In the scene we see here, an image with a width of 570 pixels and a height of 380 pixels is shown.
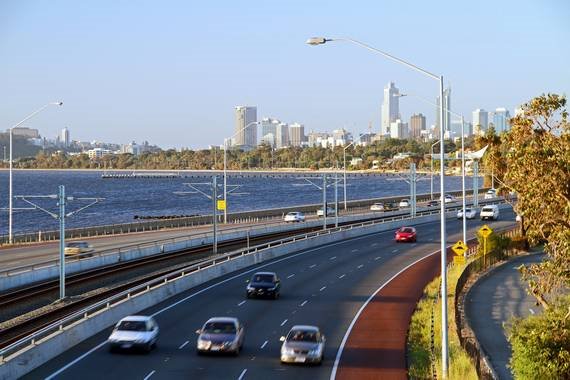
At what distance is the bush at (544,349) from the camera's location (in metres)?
22.3

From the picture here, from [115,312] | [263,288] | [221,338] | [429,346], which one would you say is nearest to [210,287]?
[263,288]

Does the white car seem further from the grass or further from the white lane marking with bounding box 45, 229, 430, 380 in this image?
the grass

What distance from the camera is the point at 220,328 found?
2825 centimetres

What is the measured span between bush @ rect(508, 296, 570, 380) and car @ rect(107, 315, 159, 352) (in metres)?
12.0

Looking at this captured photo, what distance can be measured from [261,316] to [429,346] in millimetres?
9007

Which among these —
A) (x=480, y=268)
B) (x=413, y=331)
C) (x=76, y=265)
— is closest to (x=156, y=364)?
(x=413, y=331)

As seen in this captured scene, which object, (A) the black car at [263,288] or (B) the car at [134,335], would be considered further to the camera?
(A) the black car at [263,288]

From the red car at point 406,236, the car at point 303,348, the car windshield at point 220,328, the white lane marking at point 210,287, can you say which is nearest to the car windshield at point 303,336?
the car at point 303,348

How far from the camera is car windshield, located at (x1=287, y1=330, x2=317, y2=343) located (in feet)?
88.6

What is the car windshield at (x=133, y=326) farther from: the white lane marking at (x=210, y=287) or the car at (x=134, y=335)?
the white lane marking at (x=210, y=287)

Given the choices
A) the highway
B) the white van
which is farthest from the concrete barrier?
the white van

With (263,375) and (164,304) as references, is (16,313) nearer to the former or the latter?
(164,304)

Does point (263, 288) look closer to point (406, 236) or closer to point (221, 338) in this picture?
point (221, 338)

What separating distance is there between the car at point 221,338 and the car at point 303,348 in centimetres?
186
